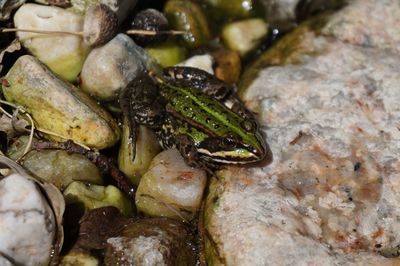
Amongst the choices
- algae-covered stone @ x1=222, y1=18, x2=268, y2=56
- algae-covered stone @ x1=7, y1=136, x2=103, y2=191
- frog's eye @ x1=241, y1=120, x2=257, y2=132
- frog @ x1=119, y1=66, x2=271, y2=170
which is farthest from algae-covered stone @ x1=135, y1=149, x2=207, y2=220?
algae-covered stone @ x1=222, y1=18, x2=268, y2=56

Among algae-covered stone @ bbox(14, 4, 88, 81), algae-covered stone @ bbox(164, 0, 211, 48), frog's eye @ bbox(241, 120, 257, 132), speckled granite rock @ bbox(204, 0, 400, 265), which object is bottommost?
speckled granite rock @ bbox(204, 0, 400, 265)

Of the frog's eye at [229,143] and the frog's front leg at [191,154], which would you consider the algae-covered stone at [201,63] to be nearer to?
the frog's front leg at [191,154]

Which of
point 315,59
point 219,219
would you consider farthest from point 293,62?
point 219,219

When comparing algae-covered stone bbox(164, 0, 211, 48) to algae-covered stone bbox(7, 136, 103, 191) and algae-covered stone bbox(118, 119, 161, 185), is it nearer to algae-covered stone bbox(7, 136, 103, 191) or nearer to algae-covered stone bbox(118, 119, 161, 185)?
algae-covered stone bbox(118, 119, 161, 185)

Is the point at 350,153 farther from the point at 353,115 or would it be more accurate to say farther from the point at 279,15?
the point at 279,15

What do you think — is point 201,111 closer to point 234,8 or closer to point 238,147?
point 238,147

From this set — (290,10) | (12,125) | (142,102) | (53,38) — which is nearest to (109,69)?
(142,102)
